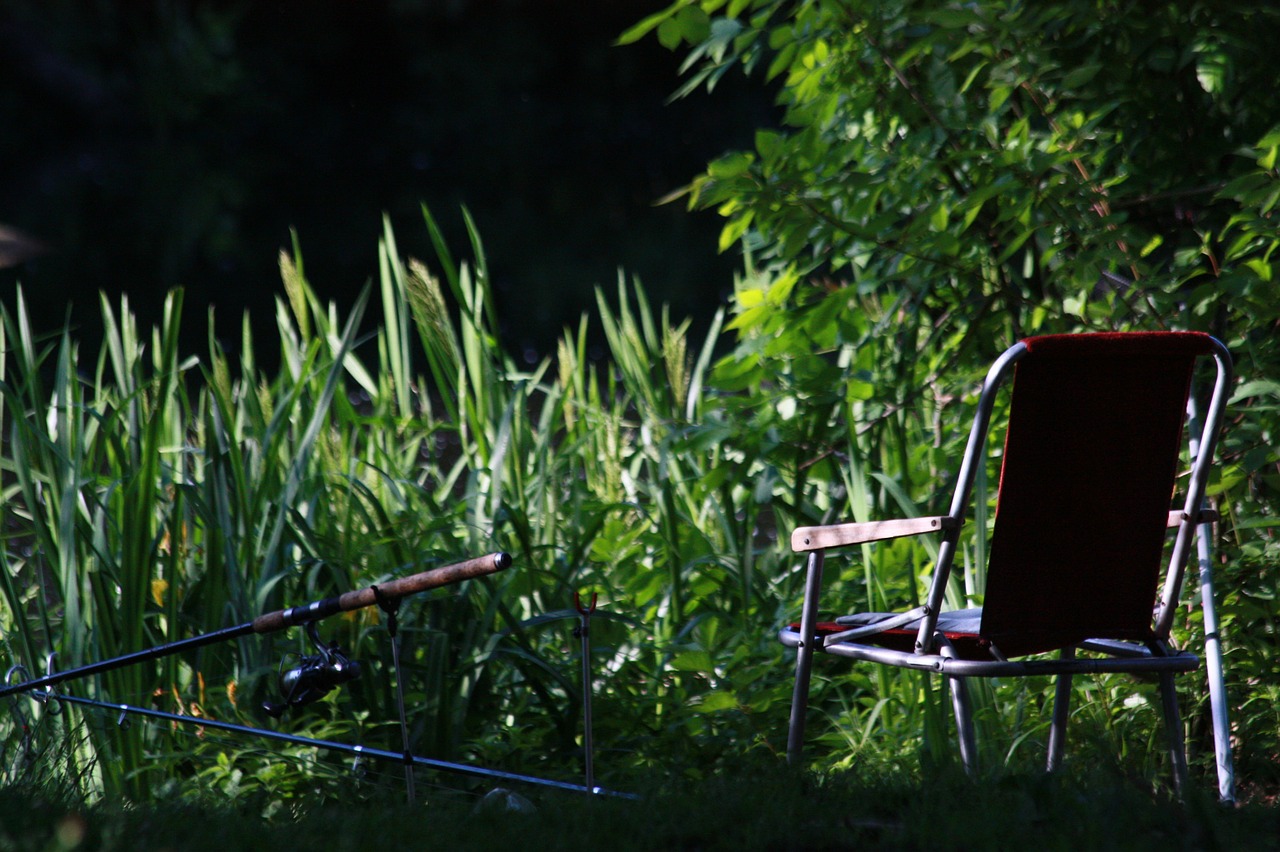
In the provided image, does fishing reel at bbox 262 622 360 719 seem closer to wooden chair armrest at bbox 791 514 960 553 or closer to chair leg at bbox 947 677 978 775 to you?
wooden chair armrest at bbox 791 514 960 553

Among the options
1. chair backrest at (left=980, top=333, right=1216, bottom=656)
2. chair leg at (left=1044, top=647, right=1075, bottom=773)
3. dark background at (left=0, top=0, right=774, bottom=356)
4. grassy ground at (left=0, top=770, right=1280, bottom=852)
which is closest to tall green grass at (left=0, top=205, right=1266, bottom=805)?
chair leg at (left=1044, top=647, right=1075, bottom=773)

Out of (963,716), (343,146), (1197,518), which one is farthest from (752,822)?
(343,146)

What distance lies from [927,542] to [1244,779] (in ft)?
2.28

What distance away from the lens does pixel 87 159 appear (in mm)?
18844

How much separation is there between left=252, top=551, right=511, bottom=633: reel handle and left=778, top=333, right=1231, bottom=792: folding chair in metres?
0.57

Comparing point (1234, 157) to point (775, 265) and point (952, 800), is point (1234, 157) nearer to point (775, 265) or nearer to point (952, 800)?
point (775, 265)

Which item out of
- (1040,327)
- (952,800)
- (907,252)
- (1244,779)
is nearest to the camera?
(952,800)

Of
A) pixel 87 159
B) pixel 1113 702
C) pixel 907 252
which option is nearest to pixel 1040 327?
pixel 907 252

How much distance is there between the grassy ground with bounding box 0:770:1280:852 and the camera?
1.54 meters

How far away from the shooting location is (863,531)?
80.0 inches

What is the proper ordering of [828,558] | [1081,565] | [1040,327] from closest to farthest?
[1081,565] → [1040,327] → [828,558]

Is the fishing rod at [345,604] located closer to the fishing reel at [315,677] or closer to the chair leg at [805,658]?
the fishing reel at [315,677]

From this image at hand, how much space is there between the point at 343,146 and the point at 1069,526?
64.4 ft

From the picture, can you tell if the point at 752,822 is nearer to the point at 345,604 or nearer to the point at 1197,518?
the point at 345,604
